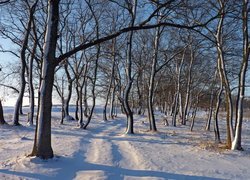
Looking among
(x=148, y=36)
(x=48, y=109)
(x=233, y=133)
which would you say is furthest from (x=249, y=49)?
(x=148, y=36)

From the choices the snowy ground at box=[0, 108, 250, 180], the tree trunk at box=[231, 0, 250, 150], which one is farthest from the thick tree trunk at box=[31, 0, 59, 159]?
the tree trunk at box=[231, 0, 250, 150]

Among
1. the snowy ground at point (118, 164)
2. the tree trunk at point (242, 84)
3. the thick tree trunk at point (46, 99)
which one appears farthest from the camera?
the tree trunk at point (242, 84)

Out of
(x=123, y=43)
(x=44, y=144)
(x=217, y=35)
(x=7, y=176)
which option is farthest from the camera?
(x=123, y=43)

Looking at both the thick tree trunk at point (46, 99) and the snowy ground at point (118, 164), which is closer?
the snowy ground at point (118, 164)

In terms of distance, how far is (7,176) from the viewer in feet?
24.1

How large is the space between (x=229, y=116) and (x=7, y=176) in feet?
36.9

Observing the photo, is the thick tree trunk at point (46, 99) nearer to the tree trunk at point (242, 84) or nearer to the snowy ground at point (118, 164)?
the snowy ground at point (118, 164)

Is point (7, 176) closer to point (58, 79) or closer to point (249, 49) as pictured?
point (249, 49)

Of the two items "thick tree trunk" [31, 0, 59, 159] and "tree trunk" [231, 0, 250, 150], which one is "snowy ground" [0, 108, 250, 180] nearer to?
"thick tree trunk" [31, 0, 59, 159]

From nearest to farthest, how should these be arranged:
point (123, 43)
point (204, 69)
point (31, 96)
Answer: point (31, 96) → point (123, 43) → point (204, 69)

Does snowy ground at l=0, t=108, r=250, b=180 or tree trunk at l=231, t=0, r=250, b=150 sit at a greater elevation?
tree trunk at l=231, t=0, r=250, b=150

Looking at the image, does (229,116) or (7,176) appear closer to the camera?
(7,176)

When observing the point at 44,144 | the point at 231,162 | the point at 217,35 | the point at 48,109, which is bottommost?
the point at 231,162

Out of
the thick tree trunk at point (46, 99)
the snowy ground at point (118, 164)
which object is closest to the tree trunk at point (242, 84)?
the snowy ground at point (118, 164)
